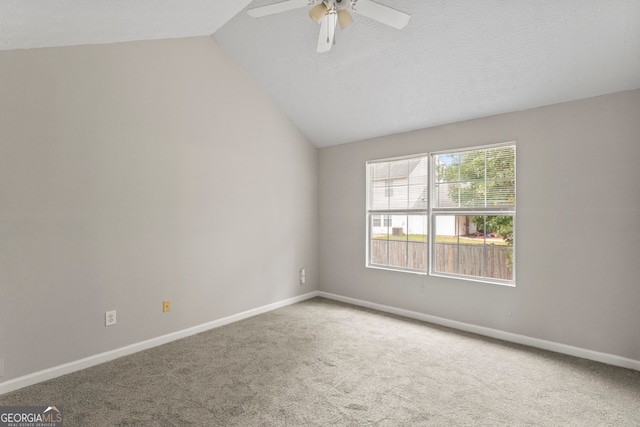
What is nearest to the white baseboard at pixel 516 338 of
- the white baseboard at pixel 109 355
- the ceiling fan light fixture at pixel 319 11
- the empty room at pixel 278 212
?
the empty room at pixel 278 212

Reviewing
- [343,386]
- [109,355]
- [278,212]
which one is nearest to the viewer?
[343,386]

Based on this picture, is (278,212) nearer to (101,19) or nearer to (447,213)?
(447,213)

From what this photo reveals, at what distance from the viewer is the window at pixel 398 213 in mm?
3855

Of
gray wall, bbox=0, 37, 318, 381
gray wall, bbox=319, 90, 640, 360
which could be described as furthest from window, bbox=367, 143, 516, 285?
gray wall, bbox=0, 37, 318, 381

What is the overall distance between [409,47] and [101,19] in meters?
2.34

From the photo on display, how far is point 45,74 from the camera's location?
2.38 meters

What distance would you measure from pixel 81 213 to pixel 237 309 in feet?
6.13

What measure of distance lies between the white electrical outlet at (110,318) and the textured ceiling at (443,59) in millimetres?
2848

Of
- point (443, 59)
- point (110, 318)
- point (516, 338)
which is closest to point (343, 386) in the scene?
point (516, 338)

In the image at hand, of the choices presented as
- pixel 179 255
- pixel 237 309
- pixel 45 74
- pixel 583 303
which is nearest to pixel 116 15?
pixel 45 74

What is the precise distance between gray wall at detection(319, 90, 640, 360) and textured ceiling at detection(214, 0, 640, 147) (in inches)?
8.3

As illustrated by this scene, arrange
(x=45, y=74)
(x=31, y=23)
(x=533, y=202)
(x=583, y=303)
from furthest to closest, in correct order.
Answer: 1. (x=533, y=202)
2. (x=583, y=303)
3. (x=45, y=74)
4. (x=31, y=23)

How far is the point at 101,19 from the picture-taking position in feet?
7.01

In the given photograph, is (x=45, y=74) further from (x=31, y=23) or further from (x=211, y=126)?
(x=211, y=126)
